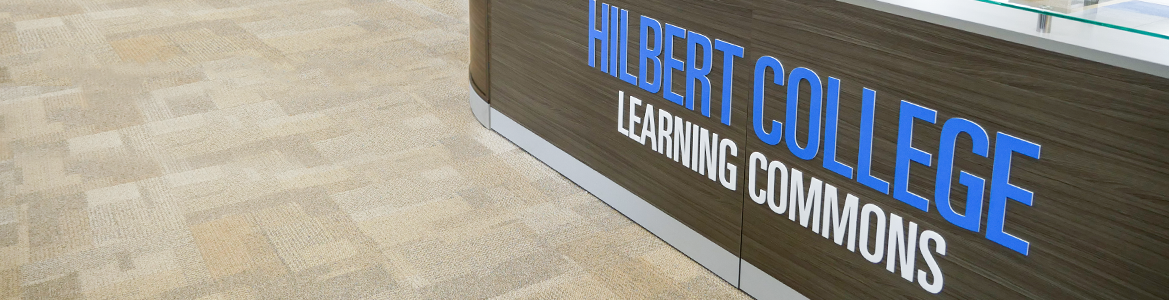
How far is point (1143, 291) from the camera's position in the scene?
5.41 ft

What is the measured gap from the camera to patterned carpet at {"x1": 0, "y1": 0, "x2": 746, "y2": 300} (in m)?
2.66

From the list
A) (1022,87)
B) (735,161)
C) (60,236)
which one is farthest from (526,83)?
(1022,87)

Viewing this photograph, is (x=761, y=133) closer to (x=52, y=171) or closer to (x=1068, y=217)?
(x=1068, y=217)

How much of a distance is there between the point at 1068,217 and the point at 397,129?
8.58 ft

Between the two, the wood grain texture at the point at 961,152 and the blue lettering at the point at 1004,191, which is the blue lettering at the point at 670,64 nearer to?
the wood grain texture at the point at 961,152

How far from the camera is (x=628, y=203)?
9.73 feet

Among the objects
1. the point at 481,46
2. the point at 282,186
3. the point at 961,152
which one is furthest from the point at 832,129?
the point at 282,186

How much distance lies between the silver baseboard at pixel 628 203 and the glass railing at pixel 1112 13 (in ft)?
3.53

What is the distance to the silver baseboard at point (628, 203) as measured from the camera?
2.63 meters

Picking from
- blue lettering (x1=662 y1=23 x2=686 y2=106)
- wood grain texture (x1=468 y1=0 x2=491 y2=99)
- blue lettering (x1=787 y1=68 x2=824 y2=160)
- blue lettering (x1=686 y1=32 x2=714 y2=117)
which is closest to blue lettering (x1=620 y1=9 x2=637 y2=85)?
blue lettering (x1=662 y1=23 x2=686 y2=106)

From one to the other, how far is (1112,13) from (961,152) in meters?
0.37

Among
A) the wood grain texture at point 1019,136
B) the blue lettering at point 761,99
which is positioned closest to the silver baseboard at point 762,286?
the wood grain texture at point 1019,136

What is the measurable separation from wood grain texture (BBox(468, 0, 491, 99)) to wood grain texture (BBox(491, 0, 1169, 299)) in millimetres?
927

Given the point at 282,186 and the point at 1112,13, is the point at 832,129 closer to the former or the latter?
the point at 1112,13
